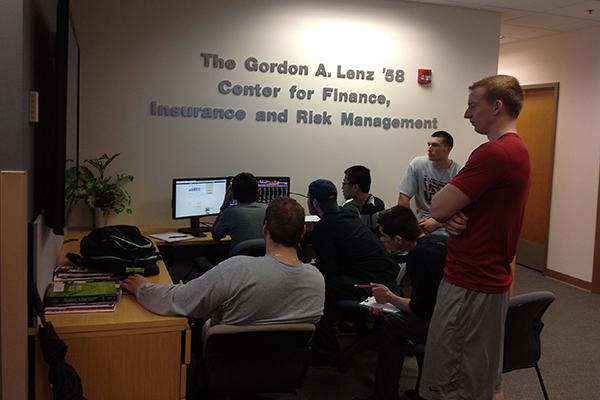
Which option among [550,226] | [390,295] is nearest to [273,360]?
[390,295]

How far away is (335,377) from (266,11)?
298cm

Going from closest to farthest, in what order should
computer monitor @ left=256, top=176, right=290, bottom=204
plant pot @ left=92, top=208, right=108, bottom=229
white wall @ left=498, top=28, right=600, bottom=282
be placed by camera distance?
plant pot @ left=92, top=208, right=108, bottom=229, computer monitor @ left=256, top=176, right=290, bottom=204, white wall @ left=498, top=28, right=600, bottom=282

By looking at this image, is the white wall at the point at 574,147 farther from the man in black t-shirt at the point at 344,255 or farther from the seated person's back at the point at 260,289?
the seated person's back at the point at 260,289

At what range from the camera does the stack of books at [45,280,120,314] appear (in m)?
2.36

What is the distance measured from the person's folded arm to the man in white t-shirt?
232 centimetres

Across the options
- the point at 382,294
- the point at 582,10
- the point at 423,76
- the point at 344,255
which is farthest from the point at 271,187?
the point at 582,10

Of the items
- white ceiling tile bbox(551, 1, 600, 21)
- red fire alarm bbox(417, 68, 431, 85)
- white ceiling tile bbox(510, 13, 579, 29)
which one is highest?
white ceiling tile bbox(510, 13, 579, 29)

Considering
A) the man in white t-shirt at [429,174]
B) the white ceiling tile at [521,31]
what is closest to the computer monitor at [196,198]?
the man in white t-shirt at [429,174]

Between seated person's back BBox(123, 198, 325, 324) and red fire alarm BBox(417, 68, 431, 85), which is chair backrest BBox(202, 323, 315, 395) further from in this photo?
red fire alarm BBox(417, 68, 431, 85)

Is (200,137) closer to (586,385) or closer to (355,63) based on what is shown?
(355,63)

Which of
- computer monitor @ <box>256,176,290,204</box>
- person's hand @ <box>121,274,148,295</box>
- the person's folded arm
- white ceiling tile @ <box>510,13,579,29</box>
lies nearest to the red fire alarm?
white ceiling tile @ <box>510,13,579,29</box>

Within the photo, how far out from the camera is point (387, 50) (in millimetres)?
5270

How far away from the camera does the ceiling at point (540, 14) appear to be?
5.22 metres

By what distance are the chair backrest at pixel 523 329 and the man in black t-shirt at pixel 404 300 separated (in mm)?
380
